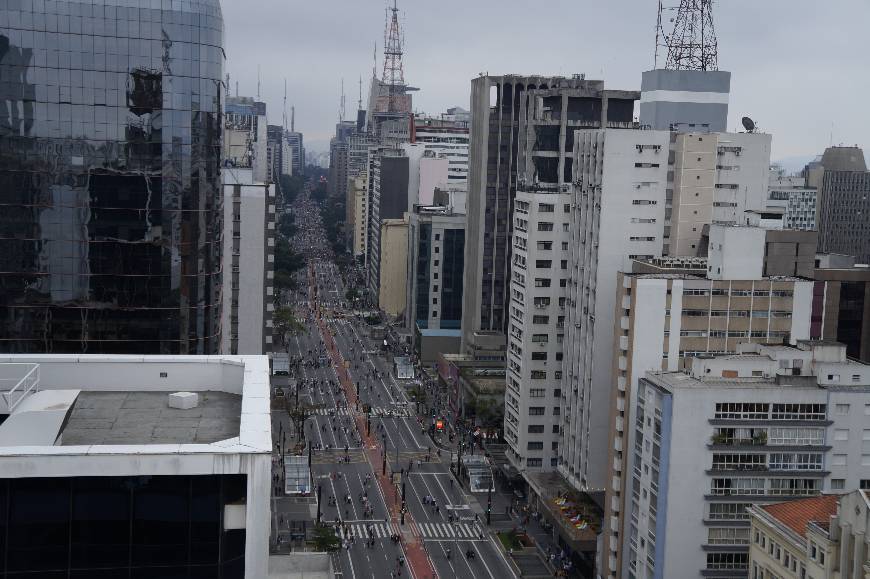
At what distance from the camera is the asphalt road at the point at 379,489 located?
288ft

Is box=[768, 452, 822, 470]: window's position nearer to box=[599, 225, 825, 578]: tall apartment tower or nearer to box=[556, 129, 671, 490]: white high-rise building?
box=[599, 225, 825, 578]: tall apartment tower

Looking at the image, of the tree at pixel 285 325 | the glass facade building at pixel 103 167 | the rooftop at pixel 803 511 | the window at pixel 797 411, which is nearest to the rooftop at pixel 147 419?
the glass facade building at pixel 103 167

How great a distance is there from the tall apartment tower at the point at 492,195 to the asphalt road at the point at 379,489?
1435 cm

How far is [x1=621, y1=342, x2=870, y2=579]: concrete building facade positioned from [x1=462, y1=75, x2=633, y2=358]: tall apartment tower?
75.0 metres

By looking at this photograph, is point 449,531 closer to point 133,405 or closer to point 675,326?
point 675,326

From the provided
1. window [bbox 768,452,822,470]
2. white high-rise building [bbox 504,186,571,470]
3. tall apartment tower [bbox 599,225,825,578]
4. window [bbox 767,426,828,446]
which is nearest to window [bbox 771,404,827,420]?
window [bbox 767,426,828,446]

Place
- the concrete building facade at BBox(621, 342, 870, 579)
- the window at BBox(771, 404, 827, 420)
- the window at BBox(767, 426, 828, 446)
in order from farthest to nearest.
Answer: the window at BBox(767, 426, 828, 446)
the window at BBox(771, 404, 827, 420)
the concrete building facade at BBox(621, 342, 870, 579)

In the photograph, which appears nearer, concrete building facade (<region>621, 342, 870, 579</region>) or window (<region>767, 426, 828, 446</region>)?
concrete building facade (<region>621, 342, 870, 579</region>)

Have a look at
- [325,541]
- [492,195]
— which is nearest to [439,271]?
[492,195]

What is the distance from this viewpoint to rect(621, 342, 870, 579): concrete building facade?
6550 centimetres

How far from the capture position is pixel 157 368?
3488 centimetres

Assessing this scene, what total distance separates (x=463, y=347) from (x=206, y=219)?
318 feet

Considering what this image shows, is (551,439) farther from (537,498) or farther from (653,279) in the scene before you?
(653,279)

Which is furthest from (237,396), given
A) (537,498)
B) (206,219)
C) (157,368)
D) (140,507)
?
(537,498)
